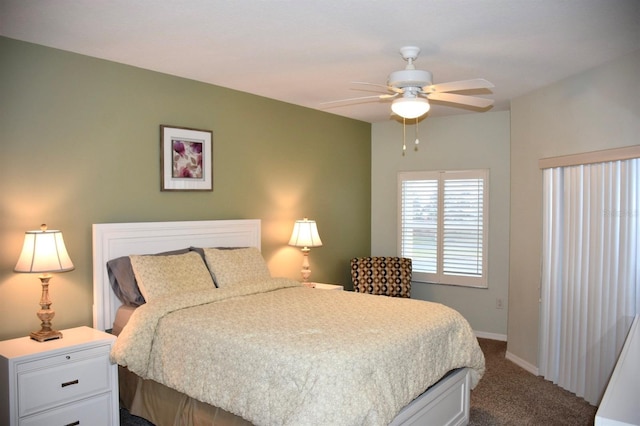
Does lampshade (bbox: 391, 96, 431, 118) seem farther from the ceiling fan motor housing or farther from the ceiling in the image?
the ceiling

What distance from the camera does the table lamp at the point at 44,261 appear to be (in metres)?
2.98

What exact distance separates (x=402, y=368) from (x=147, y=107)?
2.73m

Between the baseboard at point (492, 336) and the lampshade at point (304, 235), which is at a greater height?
the lampshade at point (304, 235)

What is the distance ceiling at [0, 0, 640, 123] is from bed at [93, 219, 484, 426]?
4.27ft

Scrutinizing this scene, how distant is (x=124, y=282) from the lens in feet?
11.5

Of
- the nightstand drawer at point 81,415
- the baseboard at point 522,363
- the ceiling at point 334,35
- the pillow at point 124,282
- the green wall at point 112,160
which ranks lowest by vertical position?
the baseboard at point 522,363

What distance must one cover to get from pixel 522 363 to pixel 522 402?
0.92 meters

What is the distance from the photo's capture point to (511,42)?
3.21 meters

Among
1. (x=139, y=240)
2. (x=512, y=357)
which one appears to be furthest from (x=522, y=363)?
(x=139, y=240)

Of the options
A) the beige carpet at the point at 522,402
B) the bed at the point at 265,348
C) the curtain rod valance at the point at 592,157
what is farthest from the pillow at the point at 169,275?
the curtain rod valance at the point at 592,157

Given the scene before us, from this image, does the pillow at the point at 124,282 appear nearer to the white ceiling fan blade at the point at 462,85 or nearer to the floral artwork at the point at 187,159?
the floral artwork at the point at 187,159

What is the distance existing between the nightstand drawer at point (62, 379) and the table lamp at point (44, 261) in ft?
0.78

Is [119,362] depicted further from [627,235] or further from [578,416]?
[627,235]

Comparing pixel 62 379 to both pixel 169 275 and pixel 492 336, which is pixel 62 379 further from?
pixel 492 336
